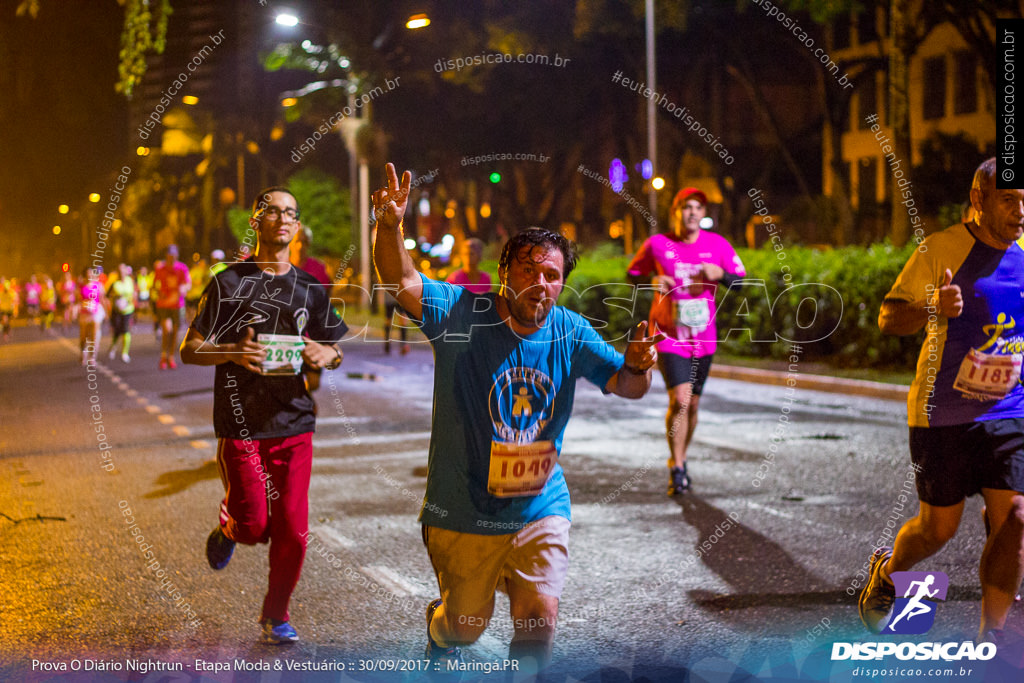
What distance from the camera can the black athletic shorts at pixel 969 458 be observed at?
3.86m

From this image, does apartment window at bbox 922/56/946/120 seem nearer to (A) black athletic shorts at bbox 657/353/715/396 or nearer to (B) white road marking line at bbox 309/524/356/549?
(A) black athletic shorts at bbox 657/353/715/396

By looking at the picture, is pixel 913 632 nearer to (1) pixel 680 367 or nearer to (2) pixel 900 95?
(1) pixel 680 367

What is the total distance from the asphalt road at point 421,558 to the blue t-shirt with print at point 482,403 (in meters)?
0.92

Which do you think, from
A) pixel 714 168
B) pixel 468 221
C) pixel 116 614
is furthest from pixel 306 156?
pixel 116 614

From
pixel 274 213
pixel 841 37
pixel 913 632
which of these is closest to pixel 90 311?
pixel 274 213

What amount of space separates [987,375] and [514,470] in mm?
1919

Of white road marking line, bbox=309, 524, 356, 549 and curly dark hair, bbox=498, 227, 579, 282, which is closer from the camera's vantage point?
curly dark hair, bbox=498, 227, 579, 282

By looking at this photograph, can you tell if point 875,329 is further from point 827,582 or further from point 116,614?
point 116,614

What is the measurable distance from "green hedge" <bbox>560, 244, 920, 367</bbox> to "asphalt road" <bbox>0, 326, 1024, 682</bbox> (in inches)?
127

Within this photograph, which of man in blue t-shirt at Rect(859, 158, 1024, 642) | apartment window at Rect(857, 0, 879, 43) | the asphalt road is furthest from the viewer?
apartment window at Rect(857, 0, 879, 43)

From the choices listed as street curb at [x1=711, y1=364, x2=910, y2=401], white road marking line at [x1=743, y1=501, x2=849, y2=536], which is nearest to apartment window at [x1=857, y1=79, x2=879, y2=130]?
street curb at [x1=711, y1=364, x2=910, y2=401]

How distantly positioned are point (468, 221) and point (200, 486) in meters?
27.7

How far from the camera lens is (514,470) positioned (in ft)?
10.8

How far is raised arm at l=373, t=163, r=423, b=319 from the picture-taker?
323cm
